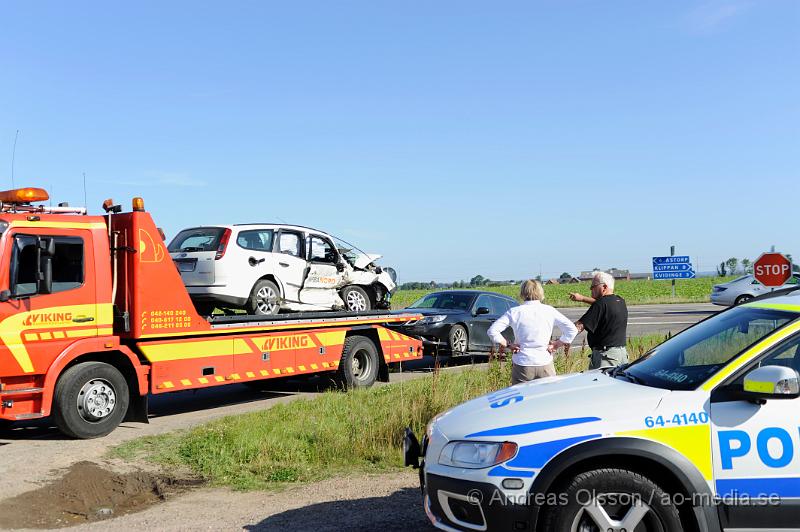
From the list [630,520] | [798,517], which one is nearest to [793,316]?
[798,517]

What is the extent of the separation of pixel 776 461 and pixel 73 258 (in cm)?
770

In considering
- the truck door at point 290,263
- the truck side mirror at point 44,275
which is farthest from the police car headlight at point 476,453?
the truck door at point 290,263

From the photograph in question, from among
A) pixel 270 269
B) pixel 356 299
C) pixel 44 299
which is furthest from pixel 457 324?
pixel 44 299

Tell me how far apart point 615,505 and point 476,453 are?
2.49ft

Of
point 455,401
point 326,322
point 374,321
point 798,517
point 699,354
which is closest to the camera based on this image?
point 798,517

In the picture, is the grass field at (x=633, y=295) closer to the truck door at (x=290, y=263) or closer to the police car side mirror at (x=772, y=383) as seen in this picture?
the truck door at (x=290, y=263)

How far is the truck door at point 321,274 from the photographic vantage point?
12.2 meters

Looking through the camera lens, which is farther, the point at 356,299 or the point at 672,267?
the point at 672,267

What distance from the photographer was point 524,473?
3.99 metres

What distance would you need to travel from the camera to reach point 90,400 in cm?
880

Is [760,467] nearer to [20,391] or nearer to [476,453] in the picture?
[476,453]

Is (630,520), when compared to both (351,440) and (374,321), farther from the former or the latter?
(374,321)

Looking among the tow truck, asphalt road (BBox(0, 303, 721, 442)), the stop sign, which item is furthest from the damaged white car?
the stop sign

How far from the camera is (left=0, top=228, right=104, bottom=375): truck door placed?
8.27 metres
